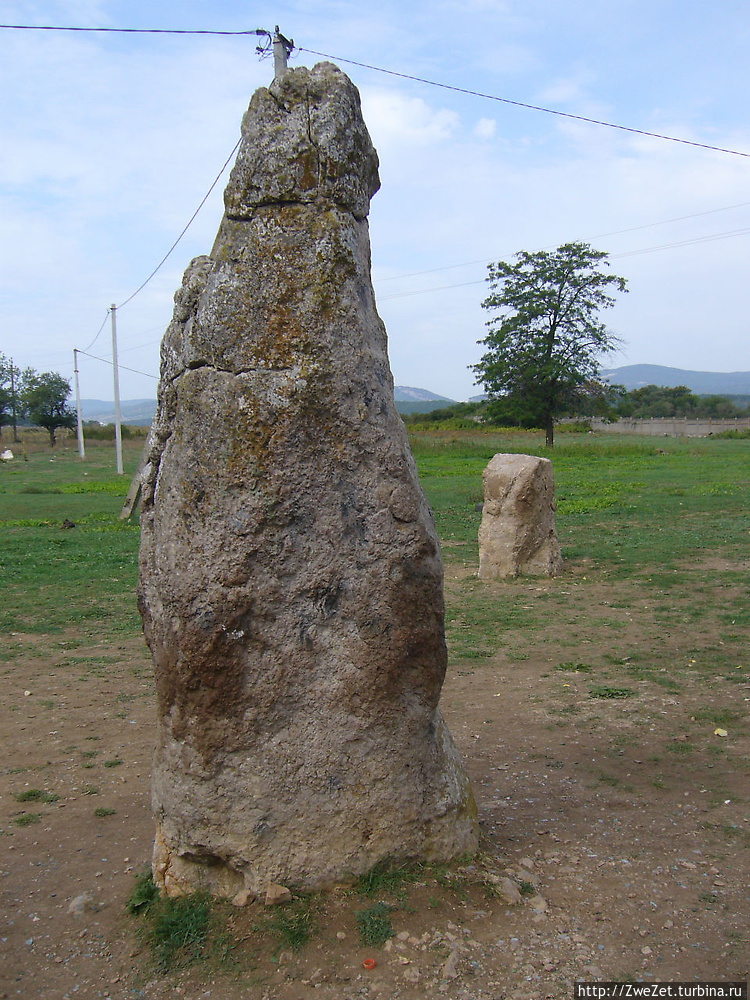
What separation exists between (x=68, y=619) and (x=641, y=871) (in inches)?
296

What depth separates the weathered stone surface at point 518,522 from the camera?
11.4 m

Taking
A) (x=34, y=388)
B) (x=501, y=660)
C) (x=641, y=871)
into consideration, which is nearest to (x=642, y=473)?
(x=501, y=660)

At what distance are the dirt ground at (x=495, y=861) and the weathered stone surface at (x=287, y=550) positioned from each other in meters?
0.42

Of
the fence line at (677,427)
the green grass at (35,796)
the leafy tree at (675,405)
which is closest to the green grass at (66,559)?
the green grass at (35,796)

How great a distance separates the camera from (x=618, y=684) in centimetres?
722

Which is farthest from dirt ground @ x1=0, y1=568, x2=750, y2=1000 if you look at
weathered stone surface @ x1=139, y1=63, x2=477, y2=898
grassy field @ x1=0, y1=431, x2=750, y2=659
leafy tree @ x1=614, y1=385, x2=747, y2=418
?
leafy tree @ x1=614, y1=385, x2=747, y2=418

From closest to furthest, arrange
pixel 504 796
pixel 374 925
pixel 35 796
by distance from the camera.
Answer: pixel 374 925 → pixel 504 796 → pixel 35 796

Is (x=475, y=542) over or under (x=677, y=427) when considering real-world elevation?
under

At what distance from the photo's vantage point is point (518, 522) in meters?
11.4

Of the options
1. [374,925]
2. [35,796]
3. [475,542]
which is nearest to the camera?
[374,925]

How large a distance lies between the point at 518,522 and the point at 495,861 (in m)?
7.54

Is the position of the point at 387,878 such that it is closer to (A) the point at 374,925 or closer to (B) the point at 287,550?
(A) the point at 374,925

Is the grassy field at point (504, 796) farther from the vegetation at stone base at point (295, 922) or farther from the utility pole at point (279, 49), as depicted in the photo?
the utility pole at point (279, 49)

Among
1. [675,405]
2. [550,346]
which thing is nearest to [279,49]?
[550,346]
